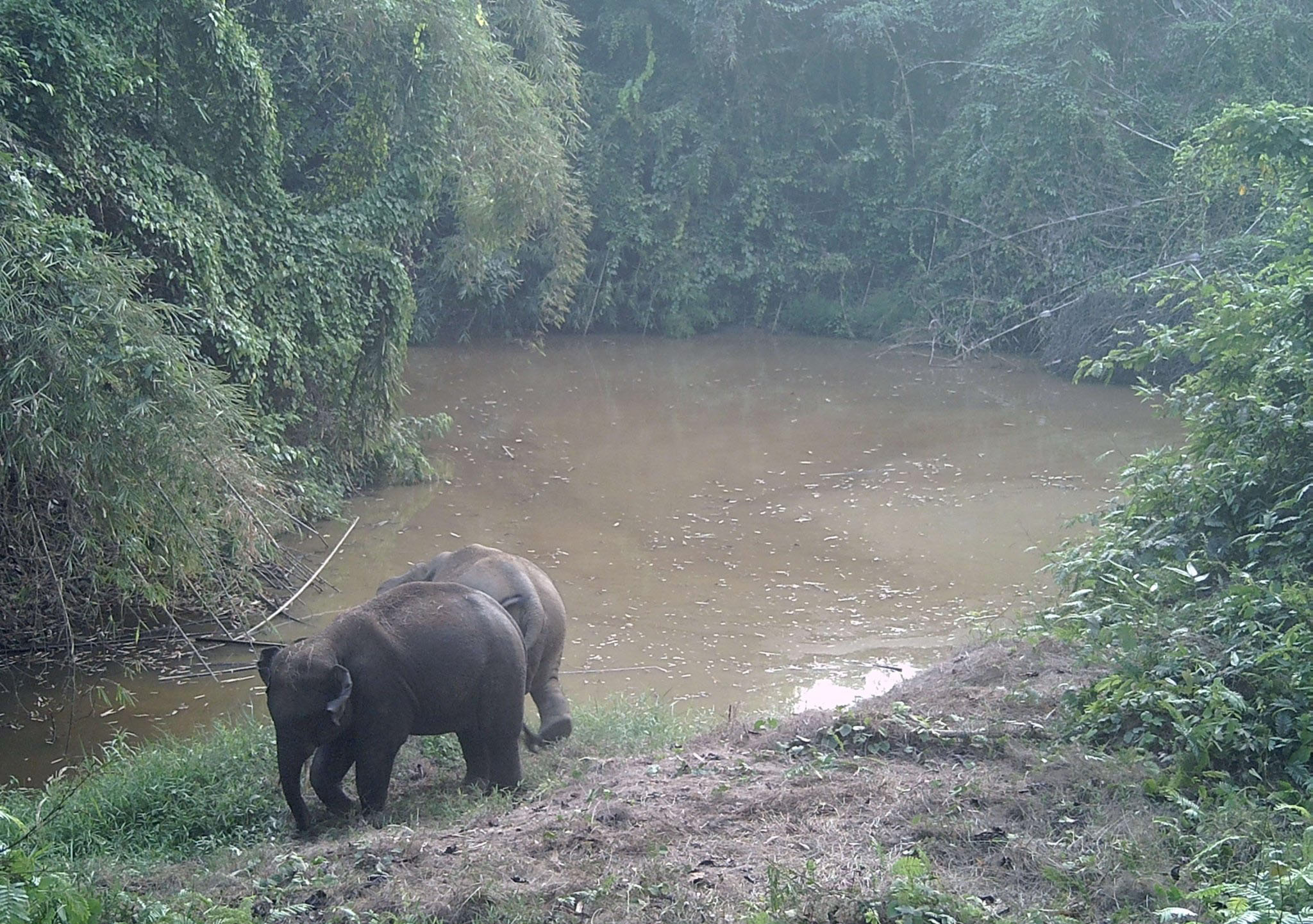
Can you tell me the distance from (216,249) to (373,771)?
5.58m

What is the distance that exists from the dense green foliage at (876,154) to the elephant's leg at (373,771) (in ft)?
51.8

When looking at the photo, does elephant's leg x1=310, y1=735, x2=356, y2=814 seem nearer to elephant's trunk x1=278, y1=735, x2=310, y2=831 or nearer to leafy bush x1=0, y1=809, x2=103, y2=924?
elephant's trunk x1=278, y1=735, x2=310, y2=831

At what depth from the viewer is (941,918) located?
11.7 feet

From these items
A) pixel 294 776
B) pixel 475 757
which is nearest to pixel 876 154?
pixel 475 757

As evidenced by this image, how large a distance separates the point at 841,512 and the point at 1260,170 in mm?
4650

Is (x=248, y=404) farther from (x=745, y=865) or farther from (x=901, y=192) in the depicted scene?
(x=901, y=192)

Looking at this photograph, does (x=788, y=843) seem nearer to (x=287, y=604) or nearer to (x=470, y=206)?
(x=287, y=604)

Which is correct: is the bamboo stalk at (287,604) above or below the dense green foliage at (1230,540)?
below

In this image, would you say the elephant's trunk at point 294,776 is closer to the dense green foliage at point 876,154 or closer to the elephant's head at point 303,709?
the elephant's head at point 303,709

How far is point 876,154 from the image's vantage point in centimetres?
2216

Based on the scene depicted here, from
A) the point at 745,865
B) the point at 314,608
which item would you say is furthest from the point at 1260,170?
the point at 314,608

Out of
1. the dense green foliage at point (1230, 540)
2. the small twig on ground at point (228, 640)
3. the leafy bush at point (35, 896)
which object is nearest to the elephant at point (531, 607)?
the small twig on ground at point (228, 640)

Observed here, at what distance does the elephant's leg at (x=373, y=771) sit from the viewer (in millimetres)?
5359

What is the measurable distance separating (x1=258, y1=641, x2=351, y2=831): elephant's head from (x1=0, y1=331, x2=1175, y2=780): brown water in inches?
96.6
